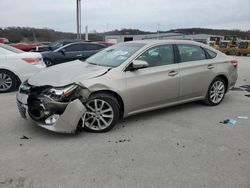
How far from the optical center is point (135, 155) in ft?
12.1

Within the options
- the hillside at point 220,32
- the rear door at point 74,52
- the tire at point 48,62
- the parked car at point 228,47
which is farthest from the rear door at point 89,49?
the hillside at point 220,32

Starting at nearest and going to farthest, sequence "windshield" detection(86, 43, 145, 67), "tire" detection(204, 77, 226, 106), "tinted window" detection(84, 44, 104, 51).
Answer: "windshield" detection(86, 43, 145, 67), "tire" detection(204, 77, 226, 106), "tinted window" detection(84, 44, 104, 51)

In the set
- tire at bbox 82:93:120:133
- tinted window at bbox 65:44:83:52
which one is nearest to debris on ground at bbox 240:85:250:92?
tire at bbox 82:93:120:133

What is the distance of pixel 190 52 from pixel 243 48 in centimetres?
2761

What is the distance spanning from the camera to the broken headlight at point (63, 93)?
4141 millimetres

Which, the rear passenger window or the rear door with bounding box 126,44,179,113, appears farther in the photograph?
the rear passenger window

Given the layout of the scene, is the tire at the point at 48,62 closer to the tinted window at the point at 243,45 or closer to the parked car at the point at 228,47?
the tinted window at the point at 243,45

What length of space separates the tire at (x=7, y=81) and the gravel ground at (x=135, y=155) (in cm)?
270

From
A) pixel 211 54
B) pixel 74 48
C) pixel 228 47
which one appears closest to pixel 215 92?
pixel 211 54

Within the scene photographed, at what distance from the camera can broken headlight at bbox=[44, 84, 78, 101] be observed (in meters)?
4.14

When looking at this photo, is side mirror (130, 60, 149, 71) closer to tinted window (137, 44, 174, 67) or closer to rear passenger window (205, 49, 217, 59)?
tinted window (137, 44, 174, 67)

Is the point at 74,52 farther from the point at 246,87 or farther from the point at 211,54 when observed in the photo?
the point at 211,54

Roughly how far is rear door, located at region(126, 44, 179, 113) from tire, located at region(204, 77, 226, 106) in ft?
3.48

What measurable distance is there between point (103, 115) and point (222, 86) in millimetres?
3134
